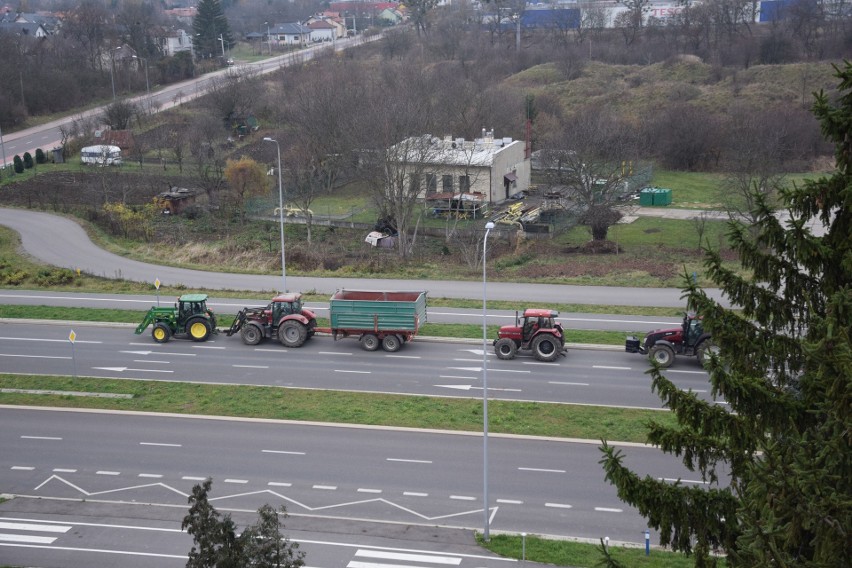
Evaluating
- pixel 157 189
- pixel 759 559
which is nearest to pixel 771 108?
pixel 157 189

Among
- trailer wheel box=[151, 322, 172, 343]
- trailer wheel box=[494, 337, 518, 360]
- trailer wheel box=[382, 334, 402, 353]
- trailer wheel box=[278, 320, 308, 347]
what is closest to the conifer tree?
trailer wheel box=[494, 337, 518, 360]

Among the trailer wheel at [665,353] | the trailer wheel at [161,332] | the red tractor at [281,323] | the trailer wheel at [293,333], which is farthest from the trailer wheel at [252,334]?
the trailer wheel at [665,353]

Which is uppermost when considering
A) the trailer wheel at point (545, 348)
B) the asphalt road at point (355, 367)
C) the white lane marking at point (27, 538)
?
the trailer wheel at point (545, 348)

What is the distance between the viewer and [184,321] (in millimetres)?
31438

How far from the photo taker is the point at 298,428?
23.7m

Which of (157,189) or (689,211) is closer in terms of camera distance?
(689,211)

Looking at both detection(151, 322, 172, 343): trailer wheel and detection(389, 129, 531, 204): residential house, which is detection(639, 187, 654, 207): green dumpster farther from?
detection(151, 322, 172, 343): trailer wheel

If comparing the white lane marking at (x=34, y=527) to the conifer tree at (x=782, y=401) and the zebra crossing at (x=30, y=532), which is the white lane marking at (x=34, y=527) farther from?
the conifer tree at (x=782, y=401)

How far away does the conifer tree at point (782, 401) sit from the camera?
7.80m

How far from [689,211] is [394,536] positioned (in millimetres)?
41725

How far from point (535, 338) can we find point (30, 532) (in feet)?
52.9

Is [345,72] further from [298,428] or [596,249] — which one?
[298,428]

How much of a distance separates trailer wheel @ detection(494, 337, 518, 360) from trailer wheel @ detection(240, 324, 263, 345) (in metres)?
8.39

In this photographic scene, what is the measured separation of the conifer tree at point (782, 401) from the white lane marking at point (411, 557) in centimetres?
746
